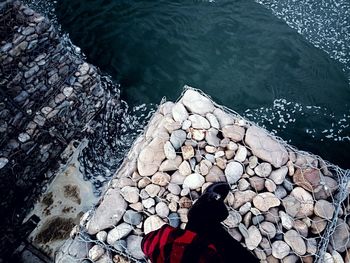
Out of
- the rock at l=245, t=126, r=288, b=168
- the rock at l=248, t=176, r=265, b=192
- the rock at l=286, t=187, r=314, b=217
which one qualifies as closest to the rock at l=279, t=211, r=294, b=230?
the rock at l=286, t=187, r=314, b=217

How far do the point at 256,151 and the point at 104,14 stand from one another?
21.7 feet

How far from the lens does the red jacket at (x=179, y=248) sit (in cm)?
296

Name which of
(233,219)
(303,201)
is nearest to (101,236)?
→ (233,219)

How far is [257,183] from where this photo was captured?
13.6ft

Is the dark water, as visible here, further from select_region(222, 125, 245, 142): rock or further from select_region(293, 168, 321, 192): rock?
select_region(293, 168, 321, 192): rock

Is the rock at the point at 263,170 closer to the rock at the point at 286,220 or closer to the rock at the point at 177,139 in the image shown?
the rock at the point at 286,220

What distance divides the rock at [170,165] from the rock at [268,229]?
3.87ft

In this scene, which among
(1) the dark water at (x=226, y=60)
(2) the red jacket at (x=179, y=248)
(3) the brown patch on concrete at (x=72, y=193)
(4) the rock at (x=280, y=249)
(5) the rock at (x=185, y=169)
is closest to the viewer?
(2) the red jacket at (x=179, y=248)

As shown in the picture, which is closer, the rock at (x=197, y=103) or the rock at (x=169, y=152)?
the rock at (x=169, y=152)

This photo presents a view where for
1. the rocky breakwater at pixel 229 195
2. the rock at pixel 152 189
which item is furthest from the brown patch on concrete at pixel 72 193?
the rock at pixel 152 189

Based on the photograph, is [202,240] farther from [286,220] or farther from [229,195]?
[286,220]

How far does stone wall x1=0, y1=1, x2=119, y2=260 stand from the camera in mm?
6473

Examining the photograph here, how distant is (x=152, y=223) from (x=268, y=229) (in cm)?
128

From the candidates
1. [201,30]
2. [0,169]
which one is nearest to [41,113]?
[0,169]
